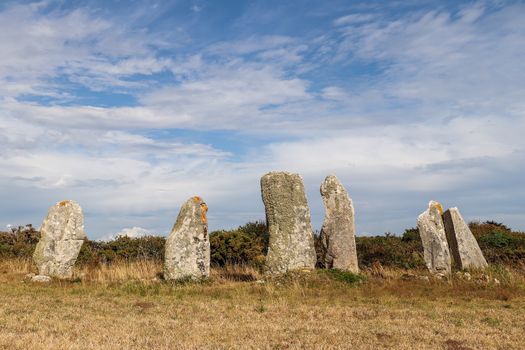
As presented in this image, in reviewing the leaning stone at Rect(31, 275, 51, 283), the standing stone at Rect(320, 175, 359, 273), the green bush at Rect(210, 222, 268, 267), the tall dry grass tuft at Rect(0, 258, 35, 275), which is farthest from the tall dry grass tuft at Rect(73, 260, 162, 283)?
the standing stone at Rect(320, 175, 359, 273)

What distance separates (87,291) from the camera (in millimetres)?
17016

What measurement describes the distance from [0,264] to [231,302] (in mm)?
13666

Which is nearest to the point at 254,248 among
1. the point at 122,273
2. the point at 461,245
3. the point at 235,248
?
the point at 235,248

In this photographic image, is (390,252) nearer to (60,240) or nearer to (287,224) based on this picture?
(287,224)

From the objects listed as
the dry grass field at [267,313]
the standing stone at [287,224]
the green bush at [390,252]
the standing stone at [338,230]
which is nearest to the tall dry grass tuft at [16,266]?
the dry grass field at [267,313]

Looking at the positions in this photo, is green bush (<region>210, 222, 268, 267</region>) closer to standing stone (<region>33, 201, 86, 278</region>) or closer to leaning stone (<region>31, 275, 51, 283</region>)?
standing stone (<region>33, 201, 86, 278</region>)

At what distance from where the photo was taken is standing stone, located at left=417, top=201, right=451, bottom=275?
1997 centimetres

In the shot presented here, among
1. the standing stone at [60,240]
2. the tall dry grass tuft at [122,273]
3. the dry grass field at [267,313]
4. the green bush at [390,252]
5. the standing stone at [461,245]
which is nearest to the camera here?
the dry grass field at [267,313]

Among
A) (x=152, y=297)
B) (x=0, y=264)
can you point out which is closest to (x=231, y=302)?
(x=152, y=297)

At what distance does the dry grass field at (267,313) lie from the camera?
996 centimetres

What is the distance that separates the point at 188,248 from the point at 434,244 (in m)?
8.86

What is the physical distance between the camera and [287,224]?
1864 centimetres

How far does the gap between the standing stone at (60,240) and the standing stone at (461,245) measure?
560 inches

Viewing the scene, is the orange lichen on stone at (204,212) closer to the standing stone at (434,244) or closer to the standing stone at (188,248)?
the standing stone at (188,248)
